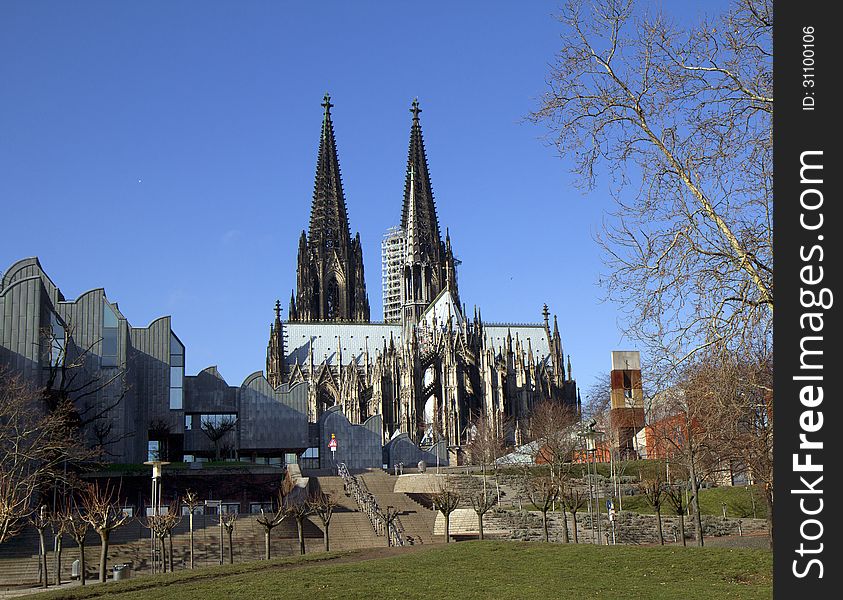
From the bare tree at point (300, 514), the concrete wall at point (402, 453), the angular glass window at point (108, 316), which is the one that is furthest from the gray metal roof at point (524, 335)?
the bare tree at point (300, 514)

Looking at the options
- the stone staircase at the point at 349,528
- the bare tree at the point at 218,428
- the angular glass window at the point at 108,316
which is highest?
the angular glass window at the point at 108,316

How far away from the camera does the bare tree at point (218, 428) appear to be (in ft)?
223

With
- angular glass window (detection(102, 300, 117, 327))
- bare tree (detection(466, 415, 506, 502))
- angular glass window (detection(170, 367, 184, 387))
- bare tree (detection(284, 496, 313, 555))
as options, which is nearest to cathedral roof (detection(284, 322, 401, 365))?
bare tree (detection(466, 415, 506, 502))

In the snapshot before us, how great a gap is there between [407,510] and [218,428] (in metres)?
24.5

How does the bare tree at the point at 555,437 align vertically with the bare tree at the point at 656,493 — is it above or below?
above

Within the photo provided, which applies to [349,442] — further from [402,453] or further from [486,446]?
[486,446]

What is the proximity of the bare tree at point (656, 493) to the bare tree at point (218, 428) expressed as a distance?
93.4 ft

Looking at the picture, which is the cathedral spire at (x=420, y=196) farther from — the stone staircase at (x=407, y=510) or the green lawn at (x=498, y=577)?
the green lawn at (x=498, y=577)

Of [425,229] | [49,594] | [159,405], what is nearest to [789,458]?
[49,594]

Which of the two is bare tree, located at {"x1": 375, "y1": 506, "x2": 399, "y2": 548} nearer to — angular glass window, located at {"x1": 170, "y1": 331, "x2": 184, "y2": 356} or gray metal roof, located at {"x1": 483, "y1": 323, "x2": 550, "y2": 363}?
angular glass window, located at {"x1": 170, "y1": 331, "x2": 184, "y2": 356}

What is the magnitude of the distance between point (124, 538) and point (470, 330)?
235ft

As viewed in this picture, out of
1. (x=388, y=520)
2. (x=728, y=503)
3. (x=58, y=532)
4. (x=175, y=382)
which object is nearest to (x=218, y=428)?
(x=175, y=382)

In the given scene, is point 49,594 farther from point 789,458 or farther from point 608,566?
point 789,458

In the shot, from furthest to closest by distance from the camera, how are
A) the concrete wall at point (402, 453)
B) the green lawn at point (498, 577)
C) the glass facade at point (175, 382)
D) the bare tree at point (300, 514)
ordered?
the concrete wall at point (402, 453) < the glass facade at point (175, 382) < the bare tree at point (300, 514) < the green lawn at point (498, 577)
